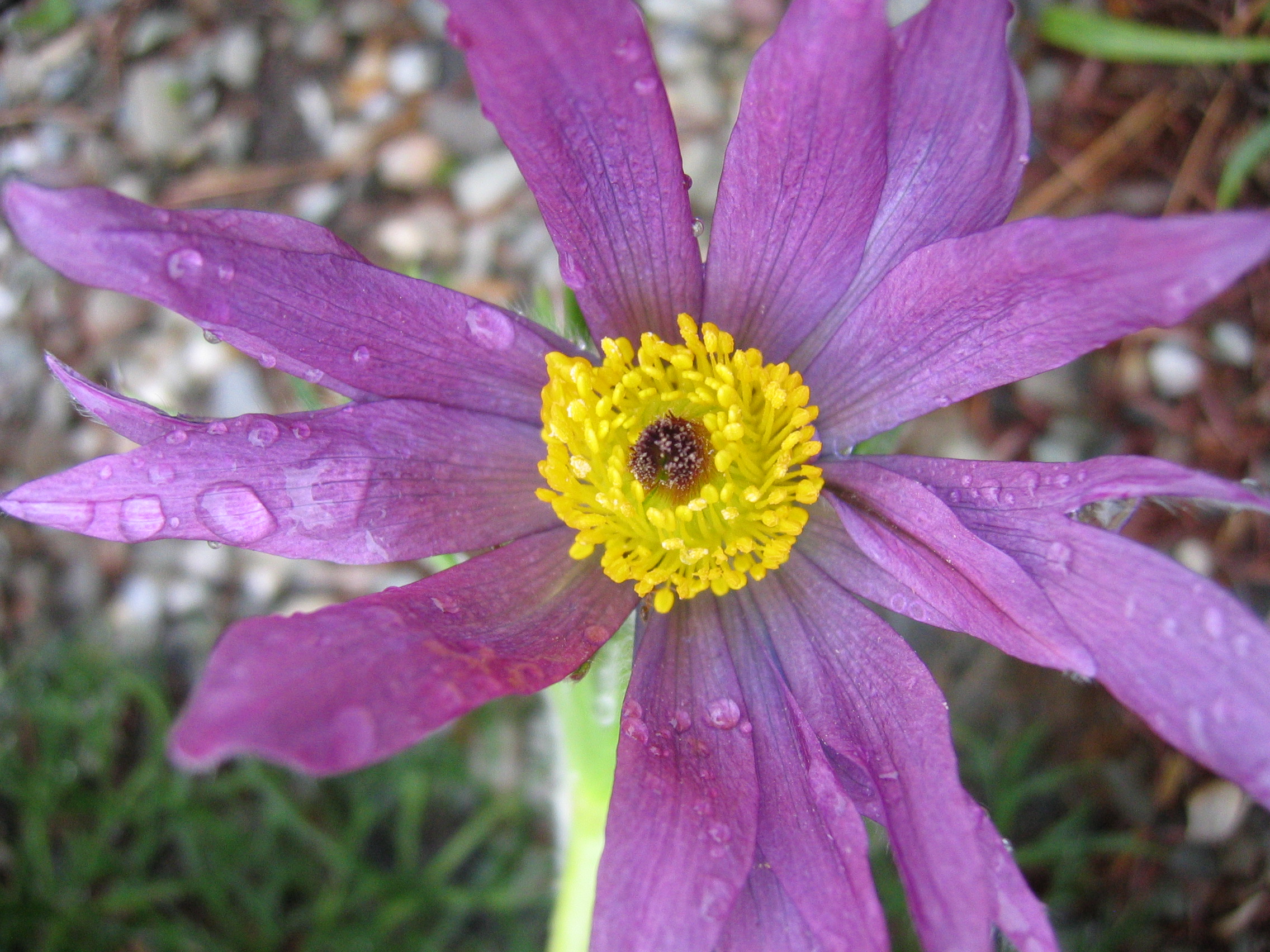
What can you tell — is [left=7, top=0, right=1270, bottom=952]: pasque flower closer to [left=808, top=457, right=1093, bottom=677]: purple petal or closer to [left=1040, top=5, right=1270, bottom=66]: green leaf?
[left=808, top=457, right=1093, bottom=677]: purple petal

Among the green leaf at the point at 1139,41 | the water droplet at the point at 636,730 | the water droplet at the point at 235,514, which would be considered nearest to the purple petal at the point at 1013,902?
the water droplet at the point at 636,730

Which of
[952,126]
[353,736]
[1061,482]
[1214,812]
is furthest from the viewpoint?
[1214,812]

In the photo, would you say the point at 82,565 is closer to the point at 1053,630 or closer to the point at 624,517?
the point at 624,517

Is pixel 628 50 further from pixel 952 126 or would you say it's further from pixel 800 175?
pixel 952 126

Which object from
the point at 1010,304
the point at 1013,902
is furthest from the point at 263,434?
the point at 1013,902

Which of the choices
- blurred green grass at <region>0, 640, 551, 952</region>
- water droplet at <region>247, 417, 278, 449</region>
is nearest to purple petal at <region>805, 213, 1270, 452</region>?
water droplet at <region>247, 417, 278, 449</region>

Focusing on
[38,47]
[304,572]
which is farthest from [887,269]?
[38,47]
